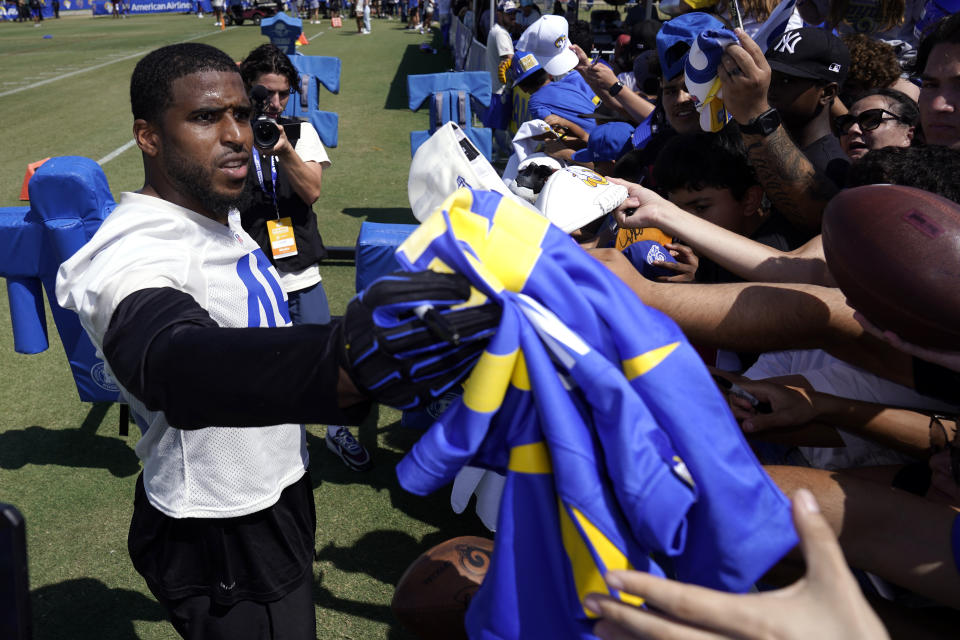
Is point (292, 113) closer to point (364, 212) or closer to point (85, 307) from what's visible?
point (364, 212)

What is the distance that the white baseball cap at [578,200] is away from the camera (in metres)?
2.05

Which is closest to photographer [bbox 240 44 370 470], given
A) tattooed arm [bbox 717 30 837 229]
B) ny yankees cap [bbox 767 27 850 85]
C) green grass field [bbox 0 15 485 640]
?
green grass field [bbox 0 15 485 640]

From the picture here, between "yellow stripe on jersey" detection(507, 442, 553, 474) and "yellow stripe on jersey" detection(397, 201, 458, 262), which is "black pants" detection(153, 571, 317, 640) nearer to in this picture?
"yellow stripe on jersey" detection(507, 442, 553, 474)

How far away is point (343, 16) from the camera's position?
116ft

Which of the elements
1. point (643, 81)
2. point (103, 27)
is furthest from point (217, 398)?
point (103, 27)

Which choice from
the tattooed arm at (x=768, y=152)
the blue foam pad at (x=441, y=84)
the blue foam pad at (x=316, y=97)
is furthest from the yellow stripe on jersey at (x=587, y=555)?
the blue foam pad at (x=441, y=84)

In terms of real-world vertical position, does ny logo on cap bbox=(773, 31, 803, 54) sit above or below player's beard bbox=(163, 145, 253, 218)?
above

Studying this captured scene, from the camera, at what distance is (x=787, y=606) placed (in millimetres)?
896

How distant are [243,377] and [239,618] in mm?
1185

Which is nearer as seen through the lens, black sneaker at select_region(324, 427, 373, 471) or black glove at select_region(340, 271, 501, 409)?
black glove at select_region(340, 271, 501, 409)

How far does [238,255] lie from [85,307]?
59cm

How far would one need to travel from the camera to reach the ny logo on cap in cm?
264

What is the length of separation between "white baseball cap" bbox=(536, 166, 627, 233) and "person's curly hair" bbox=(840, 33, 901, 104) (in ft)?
7.36

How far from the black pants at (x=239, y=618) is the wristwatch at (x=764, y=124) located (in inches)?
78.8
